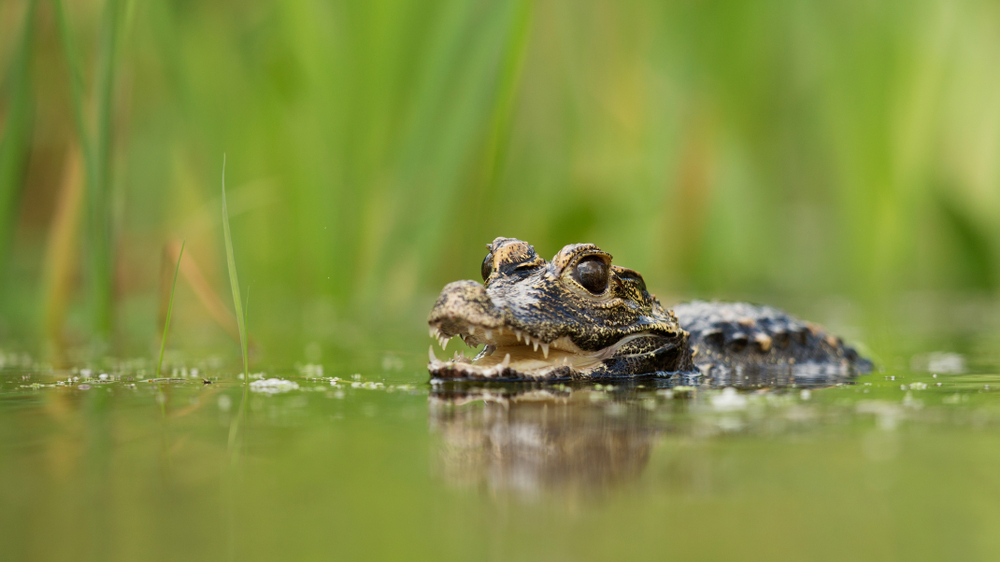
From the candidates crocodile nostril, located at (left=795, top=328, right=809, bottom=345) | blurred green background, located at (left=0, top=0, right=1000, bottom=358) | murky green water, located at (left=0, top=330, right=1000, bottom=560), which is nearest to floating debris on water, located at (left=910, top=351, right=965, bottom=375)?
crocodile nostril, located at (left=795, top=328, right=809, bottom=345)

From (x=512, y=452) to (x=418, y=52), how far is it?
502 cm

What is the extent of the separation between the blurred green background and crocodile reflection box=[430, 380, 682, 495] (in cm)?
220

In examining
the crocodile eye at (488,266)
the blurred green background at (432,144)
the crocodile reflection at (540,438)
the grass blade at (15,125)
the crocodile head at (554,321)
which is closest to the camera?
the crocodile reflection at (540,438)

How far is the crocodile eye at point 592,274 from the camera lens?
3.99 meters

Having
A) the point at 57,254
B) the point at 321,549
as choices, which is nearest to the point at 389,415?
the point at 321,549

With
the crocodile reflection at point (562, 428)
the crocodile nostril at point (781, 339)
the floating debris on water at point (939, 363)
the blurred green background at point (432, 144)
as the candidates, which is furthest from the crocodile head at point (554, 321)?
the blurred green background at point (432, 144)

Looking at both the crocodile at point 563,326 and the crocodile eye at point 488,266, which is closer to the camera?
the crocodile at point 563,326

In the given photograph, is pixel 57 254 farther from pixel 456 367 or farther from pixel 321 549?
pixel 321 549

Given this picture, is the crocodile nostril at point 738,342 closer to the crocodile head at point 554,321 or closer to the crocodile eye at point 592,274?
the crocodile head at point 554,321

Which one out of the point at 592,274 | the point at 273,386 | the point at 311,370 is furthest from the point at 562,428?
the point at 311,370

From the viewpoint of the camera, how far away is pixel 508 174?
30.3 ft

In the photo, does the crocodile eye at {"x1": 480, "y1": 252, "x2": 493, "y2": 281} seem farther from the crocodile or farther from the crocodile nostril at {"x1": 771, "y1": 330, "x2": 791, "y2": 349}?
the crocodile nostril at {"x1": 771, "y1": 330, "x2": 791, "y2": 349}

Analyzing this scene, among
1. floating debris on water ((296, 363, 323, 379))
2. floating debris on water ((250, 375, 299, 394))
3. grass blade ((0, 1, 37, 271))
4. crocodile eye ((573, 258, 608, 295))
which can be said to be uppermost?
grass blade ((0, 1, 37, 271))

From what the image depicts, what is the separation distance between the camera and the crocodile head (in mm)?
3488
